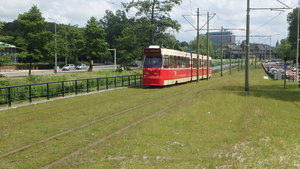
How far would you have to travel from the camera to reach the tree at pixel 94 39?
5956 cm

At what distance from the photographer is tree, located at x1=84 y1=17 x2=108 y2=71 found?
5956cm

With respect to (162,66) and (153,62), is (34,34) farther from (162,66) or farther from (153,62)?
(162,66)

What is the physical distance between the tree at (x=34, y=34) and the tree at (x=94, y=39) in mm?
13854

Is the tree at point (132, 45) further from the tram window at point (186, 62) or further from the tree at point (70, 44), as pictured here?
the tree at point (70, 44)

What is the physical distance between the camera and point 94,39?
60.0m

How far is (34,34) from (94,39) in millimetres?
15609

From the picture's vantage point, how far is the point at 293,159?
279 inches

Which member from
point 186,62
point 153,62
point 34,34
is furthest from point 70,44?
point 153,62

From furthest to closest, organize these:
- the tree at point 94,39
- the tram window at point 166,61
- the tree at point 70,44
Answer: the tree at point 70,44
the tree at point 94,39
the tram window at point 166,61

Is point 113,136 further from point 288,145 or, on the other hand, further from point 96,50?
point 96,50

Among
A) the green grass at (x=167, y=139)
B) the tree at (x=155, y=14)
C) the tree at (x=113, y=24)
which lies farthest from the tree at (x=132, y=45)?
the tree at (x=113, y=24)

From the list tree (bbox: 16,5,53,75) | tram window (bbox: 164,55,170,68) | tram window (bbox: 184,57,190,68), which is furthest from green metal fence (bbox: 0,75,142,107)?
tree (bbox: 16,5,53,75)

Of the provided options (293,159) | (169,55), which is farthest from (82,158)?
(169,55)

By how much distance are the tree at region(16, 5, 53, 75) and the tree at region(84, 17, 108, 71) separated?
45.5ft
